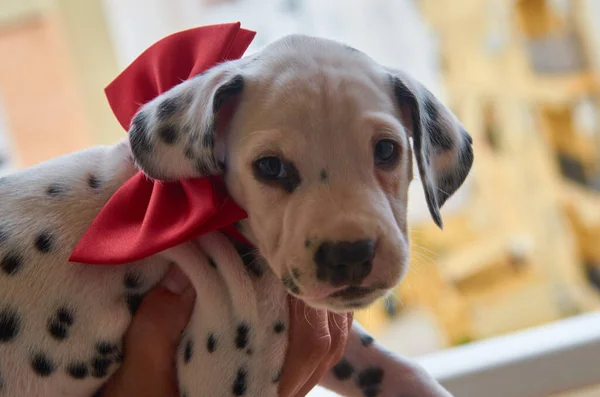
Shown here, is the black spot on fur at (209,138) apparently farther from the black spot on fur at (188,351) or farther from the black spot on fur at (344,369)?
the black spot on fur at (344,369)

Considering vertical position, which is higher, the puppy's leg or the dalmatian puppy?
the dalmatian puppy

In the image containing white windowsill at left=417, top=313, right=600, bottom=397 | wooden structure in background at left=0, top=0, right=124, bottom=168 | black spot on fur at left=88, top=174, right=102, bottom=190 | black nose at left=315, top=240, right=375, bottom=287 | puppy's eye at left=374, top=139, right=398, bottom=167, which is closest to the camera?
black nose at left=315, top=240, right=375, bottom=287

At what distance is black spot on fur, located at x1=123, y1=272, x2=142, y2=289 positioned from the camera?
0.91 metres

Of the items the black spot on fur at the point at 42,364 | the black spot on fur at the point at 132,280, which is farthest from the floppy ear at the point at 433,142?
the black spot on fur at the point at 42,364

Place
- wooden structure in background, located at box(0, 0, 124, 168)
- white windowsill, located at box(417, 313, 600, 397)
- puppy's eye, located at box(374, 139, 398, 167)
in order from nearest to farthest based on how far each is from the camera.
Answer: puppy's eye, located at box(374, 139, 398, 167)
white windowsill, located at box(417, 313, 600, 397)
wooden structure in background, located at box(0, 0, 124, 168)

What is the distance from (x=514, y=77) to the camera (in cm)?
241

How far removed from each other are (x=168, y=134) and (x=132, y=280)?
0.68 ft

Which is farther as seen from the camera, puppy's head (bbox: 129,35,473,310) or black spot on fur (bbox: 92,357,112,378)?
black spot on fur (bbox: 92,357,112,378)

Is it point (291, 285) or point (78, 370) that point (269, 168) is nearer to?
point (291, 285)

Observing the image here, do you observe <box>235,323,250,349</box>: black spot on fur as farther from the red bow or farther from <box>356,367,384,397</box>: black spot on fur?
<box>356,367,384,397</box>: black spot on fur

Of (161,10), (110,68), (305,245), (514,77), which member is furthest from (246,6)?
(305,245)

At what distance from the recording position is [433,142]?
91 centimetres

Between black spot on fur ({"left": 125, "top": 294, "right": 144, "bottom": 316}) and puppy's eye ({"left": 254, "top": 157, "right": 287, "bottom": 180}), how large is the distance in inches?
9.9

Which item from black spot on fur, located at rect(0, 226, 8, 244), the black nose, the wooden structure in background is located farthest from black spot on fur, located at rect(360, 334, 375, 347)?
the wooden structure in background
